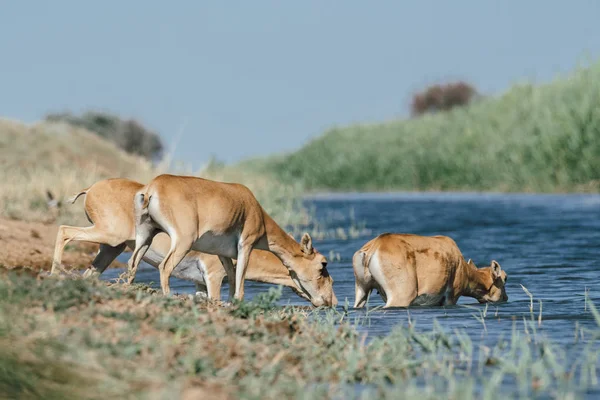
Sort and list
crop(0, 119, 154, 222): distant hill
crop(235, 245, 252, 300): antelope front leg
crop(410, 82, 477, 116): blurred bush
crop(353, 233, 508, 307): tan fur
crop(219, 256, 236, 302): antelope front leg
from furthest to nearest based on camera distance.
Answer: crop(410, 82, 477, 116): blurred bush, crop(0, 119, 154, 222): distant hill, crop(219, 256, 236, 302): antelope front leg, crop(235, 245, 252, 300): antelope front leg, crop(353, 233, 508, 307): tan fur

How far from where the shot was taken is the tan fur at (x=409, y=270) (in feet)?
38.5

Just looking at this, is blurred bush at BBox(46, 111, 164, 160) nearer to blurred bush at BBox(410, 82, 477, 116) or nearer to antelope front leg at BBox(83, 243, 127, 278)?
blurred bush at BBox(410, 82, 477, 116)

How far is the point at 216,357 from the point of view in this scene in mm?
7336

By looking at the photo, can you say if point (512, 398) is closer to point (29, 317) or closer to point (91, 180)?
point (29, 317)

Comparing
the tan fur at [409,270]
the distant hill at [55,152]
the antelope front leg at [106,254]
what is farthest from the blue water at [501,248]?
the distant hill at [55,152]

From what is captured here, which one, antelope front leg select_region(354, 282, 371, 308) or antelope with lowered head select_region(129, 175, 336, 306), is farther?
antelope front leg select_region(354, 282, 371, 308)

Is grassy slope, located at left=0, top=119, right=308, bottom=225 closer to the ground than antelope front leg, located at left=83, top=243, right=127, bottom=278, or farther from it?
farther from it

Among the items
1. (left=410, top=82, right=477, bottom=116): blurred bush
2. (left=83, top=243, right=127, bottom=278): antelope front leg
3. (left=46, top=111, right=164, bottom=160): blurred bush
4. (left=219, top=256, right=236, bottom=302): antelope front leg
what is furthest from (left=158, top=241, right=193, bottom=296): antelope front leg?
(left=410, top=82, right=477, bottom=116): blurred bush

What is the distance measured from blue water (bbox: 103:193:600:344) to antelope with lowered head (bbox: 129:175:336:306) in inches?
28.1

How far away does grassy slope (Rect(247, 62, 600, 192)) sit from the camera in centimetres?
3541

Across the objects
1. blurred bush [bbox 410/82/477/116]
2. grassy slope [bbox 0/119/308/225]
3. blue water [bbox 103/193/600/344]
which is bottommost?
blue water [bbox 103/193/600/344]

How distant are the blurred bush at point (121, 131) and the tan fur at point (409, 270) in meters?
47.9

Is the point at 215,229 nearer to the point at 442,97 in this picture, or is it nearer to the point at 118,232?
the point at 118,232

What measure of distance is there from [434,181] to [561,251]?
2766 centimetres
